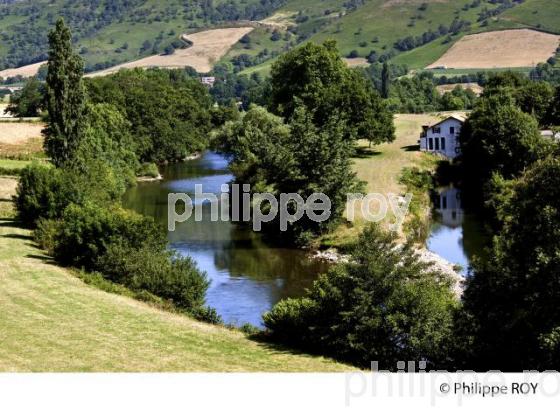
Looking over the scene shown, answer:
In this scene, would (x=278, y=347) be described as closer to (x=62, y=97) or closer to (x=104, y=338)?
(x=104, y=338)

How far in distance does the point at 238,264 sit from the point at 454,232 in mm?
18070

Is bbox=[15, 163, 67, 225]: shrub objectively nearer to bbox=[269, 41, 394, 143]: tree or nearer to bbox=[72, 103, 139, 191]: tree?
bbox=[72, 103, 139, 191]: tree

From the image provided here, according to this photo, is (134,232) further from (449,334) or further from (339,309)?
(449,334)

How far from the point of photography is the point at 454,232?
183 ft

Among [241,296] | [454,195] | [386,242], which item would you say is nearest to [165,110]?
[454,195]

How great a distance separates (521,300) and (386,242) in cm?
651

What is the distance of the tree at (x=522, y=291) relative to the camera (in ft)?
64.7

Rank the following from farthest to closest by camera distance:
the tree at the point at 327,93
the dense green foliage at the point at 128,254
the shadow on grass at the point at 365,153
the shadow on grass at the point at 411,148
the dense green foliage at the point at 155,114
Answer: the dense green foliage at the point at 155,114 → the shadow on grass at the point at 411,148 → the shadow on grass at the point at 365,153 → the tree at the point at 327,93 → the dense green foliage at the point at 128,254

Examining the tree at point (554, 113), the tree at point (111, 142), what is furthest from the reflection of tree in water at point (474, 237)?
the tree at point (554, 113)

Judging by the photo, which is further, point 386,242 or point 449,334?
point 386,242

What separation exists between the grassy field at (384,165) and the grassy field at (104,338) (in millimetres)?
20379

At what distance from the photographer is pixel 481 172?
72812mm

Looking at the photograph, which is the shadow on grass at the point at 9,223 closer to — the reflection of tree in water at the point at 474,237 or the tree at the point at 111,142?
the tree at the point at 111,142

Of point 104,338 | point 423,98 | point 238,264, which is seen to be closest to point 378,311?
point 104,338
